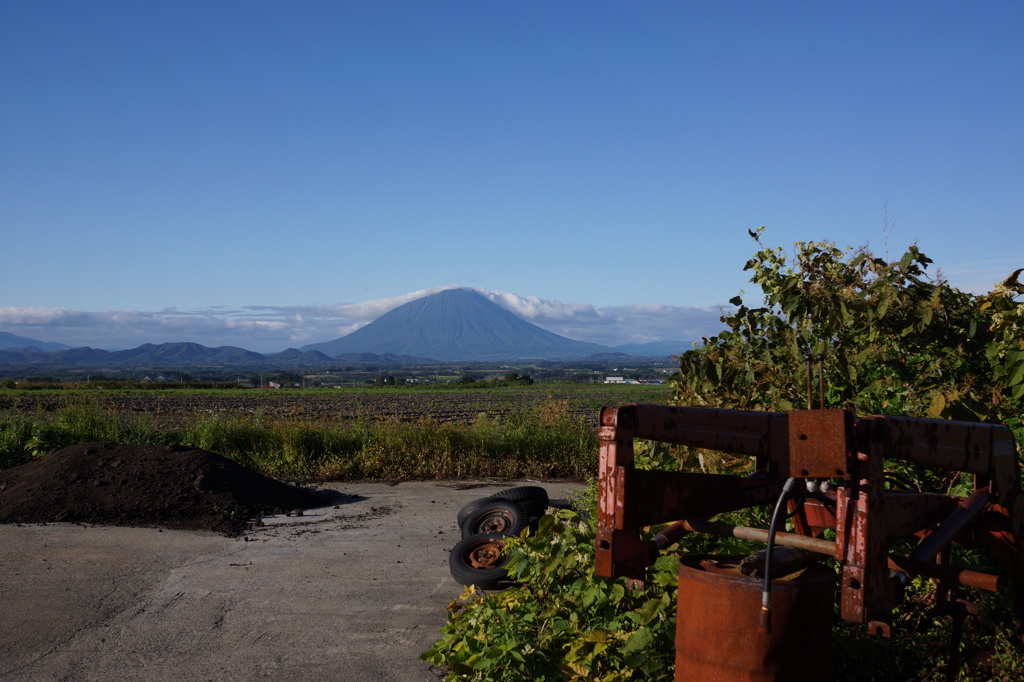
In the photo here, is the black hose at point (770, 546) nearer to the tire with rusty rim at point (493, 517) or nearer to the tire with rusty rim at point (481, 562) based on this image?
the tire with rusty rim at point (481, 562)

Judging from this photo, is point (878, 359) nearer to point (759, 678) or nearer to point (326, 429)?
point (759, 678)

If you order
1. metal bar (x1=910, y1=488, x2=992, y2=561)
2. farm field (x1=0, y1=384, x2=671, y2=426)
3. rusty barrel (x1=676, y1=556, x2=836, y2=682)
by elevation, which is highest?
metal bar (x1=910, y1=488, x2=992, y2=561)

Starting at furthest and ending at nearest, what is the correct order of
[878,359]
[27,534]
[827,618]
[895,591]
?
[27,534] < [878,359] < [827,618] < [895,591]

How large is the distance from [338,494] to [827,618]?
967 cm

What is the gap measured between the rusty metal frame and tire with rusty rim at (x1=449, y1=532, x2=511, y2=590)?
10.5 feet

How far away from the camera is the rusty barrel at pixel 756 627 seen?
2764mm

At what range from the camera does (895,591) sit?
2637mm

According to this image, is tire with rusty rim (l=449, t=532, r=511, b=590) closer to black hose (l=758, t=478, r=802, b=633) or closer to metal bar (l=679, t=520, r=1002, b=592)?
metal bar (l=679, t=520, r=1002, b=592)

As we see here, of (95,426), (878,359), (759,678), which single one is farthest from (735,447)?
(95,426)

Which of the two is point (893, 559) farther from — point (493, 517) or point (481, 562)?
point (493, 517)

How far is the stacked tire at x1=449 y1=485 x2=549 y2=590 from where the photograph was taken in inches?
244

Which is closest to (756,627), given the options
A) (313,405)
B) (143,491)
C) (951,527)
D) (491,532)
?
(951,527)

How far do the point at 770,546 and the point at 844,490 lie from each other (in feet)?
0.94

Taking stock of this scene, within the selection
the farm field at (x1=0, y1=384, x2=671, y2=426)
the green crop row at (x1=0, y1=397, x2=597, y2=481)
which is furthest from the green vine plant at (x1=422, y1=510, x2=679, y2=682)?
the green crop row at (x1=0, y1=397, x2=597, y2=481)
